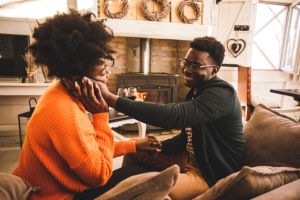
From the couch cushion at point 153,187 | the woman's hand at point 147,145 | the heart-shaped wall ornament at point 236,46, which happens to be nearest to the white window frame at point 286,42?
the heart-shaped wall ornament at point 236,46

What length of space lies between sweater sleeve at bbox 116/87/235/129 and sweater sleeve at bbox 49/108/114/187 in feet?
0.72

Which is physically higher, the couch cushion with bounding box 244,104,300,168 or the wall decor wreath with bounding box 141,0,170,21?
the wall decor wreath with bounding box 141,0,170,21

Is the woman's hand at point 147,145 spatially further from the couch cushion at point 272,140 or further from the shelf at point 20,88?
the shelf at point 20,88

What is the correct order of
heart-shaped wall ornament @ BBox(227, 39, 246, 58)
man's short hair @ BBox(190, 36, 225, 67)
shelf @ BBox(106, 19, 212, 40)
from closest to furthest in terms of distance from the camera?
man's short hair @ BBox(190, 36, 225, 67) < shelf @ BBox(106, 19, 212, 40) < heart-shaped wall ornament @ BBox(227, 39, 246, 58)

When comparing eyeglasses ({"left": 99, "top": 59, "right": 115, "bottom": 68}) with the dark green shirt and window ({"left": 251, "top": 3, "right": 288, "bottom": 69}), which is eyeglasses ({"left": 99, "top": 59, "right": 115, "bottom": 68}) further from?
window ({"left": 251, "top": 3, "right": 288, "bottom": 69})

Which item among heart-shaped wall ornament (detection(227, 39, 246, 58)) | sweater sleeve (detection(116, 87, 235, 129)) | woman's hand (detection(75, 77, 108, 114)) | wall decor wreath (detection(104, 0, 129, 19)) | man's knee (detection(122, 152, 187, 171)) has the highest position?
wall decor wreath (detection(104, 0, 129, 19))

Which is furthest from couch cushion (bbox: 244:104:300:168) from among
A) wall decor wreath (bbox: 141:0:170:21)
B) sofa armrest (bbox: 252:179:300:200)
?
wall decor wreath (bbox: 141:0:170:21)

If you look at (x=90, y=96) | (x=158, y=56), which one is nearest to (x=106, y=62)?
(x=90, y=96)

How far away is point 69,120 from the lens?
887mm

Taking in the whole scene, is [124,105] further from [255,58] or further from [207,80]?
[255,58]

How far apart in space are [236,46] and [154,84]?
59.3 inches

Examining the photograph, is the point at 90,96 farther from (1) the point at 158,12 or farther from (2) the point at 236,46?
(2) the point at 236,46

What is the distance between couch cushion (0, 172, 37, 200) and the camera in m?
0.85

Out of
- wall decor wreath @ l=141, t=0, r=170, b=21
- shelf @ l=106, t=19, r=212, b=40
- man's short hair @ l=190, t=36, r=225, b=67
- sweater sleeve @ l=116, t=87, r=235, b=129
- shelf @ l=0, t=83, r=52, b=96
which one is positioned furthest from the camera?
wall decor wreath @ l=141, t=0, r=170, b=21
